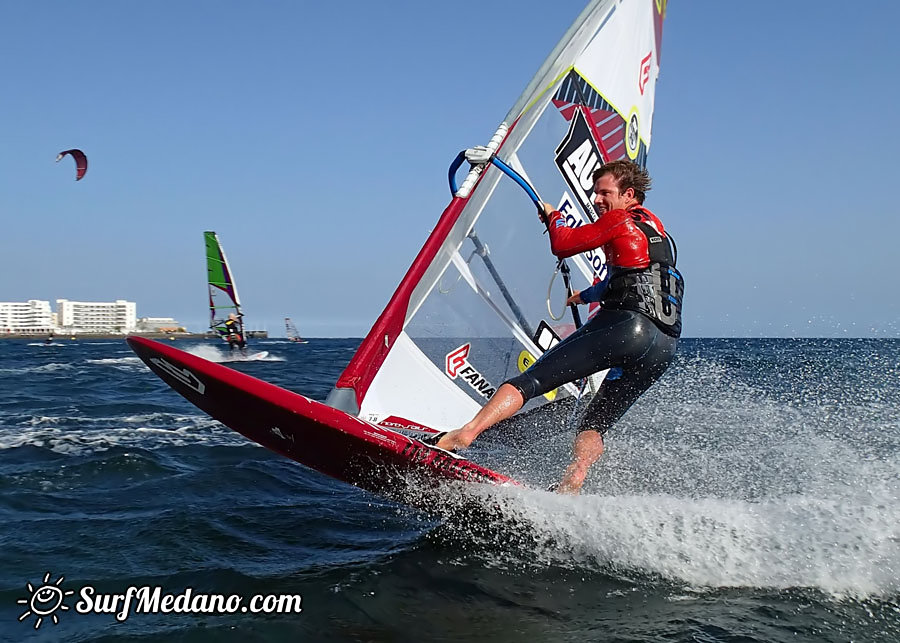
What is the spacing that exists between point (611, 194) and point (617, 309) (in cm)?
60

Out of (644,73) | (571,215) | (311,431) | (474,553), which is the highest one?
(644,73)

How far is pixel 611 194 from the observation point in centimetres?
364

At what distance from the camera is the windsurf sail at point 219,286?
2761 cm

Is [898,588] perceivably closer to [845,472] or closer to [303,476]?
[845,472]

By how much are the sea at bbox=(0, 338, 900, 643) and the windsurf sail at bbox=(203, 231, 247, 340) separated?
23.0m

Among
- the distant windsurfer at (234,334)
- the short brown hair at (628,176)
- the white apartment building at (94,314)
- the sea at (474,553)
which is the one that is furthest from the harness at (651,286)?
the white apartment building at (94,314)

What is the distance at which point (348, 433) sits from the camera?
3232 mm

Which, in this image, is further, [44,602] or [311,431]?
[311,431]

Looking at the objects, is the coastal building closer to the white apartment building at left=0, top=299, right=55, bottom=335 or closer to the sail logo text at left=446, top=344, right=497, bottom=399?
the white apartment building at left=0, top=299, right=55, bottom=335

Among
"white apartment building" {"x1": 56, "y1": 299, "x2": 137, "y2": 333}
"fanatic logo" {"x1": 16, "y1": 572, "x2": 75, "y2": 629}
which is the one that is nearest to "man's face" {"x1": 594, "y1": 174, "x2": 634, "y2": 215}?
"fanatic logo" {"x1": 16, "y1": 572, "x2": 75, "y2": 629}

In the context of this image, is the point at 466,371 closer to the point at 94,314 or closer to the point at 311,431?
the point at 311,431

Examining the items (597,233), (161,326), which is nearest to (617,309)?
(597,233)

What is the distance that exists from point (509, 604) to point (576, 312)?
2.39 metres

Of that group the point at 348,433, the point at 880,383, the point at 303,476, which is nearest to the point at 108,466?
the point at 303,476
